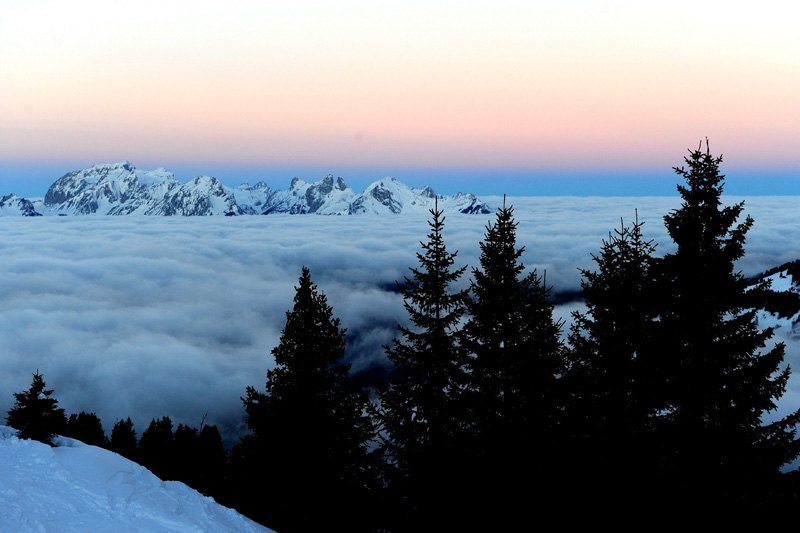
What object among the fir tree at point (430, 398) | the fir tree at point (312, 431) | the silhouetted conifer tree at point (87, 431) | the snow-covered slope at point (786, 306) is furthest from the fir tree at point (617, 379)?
the snow-covered slope at point (786, 306)

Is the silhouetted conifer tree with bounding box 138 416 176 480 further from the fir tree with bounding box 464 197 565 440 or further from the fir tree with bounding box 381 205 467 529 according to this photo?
the fir tree with bounding box 464 197 565 440

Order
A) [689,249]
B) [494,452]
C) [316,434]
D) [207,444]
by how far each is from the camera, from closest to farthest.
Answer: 1. [689,249]
2. [494,452]
3. [316,434]
4. [207,444]

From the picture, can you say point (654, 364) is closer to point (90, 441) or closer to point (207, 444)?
point (207, 444)

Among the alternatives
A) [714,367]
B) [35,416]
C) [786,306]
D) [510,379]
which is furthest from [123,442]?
[786,306]

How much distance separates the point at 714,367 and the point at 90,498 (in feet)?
52.8

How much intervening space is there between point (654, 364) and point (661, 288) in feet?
6.68

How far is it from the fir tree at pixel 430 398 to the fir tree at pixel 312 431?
9.47ft

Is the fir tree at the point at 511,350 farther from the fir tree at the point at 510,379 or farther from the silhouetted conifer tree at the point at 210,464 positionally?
the silhouetted conifer tree at the point at 210,464

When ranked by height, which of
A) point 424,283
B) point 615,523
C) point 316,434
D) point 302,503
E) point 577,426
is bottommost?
point 302,503

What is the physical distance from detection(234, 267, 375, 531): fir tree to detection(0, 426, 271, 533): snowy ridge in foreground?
92.3 inches

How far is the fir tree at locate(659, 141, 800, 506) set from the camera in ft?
40.0

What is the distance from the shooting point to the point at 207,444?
59031 millimetres

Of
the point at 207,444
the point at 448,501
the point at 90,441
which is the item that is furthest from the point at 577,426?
the point at 90,441

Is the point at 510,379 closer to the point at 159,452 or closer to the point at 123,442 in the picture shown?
the point at 159,452
